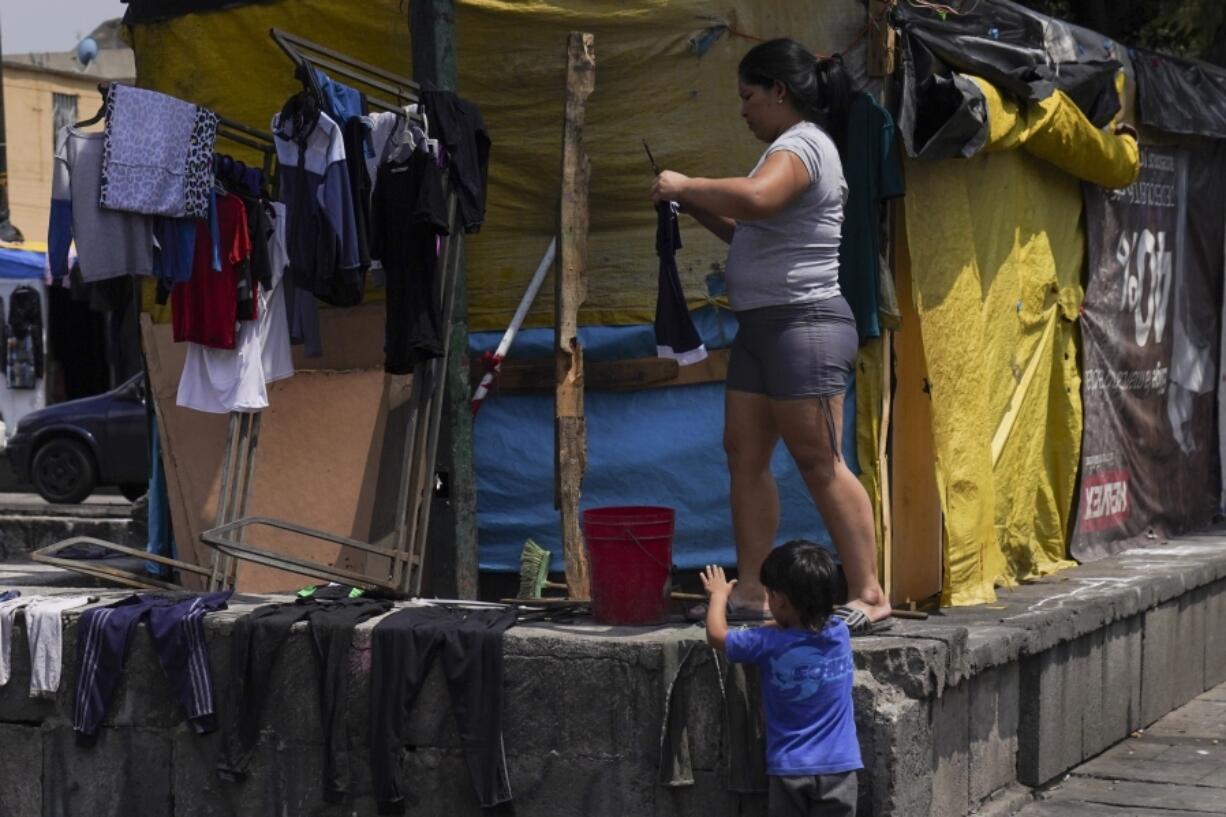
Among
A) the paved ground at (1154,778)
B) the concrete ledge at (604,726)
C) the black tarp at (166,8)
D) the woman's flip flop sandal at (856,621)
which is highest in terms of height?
the black tarp at (166,8)

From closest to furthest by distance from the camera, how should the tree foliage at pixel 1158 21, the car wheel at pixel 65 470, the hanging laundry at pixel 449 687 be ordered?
the hanging laundry at pixel 449 687, the tree foliage at pixel 1158 21, the car wheel at pixel 65 470

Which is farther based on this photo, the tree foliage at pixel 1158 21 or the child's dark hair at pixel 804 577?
the tree foliage at pixel 1158 21

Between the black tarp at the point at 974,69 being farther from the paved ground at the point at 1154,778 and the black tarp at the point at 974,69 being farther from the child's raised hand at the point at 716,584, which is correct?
the paved ground at the point at 1154,778

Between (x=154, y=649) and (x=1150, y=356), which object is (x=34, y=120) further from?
(x=154, y=649)

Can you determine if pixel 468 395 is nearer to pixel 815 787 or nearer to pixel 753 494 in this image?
pixel 753 494

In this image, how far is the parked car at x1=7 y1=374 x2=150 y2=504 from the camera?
15.9 meters

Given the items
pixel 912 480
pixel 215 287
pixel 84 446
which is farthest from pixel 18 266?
pixel 912 480

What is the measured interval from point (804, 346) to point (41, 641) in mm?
3189

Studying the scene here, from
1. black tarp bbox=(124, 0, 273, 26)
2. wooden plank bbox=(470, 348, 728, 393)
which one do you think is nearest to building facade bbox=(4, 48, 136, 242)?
black tarp bbox=(124, 0, 273, 26)

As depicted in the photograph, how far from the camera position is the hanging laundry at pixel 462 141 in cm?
688

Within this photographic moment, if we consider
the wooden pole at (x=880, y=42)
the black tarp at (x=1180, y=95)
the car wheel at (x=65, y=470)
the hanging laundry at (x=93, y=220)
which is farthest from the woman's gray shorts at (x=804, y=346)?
the car wheel at (x=65, y=470)

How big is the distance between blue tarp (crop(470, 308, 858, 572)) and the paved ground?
148cm

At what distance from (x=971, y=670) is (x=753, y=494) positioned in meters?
0.98

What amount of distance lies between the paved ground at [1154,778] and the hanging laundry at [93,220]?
4067 millimetres
